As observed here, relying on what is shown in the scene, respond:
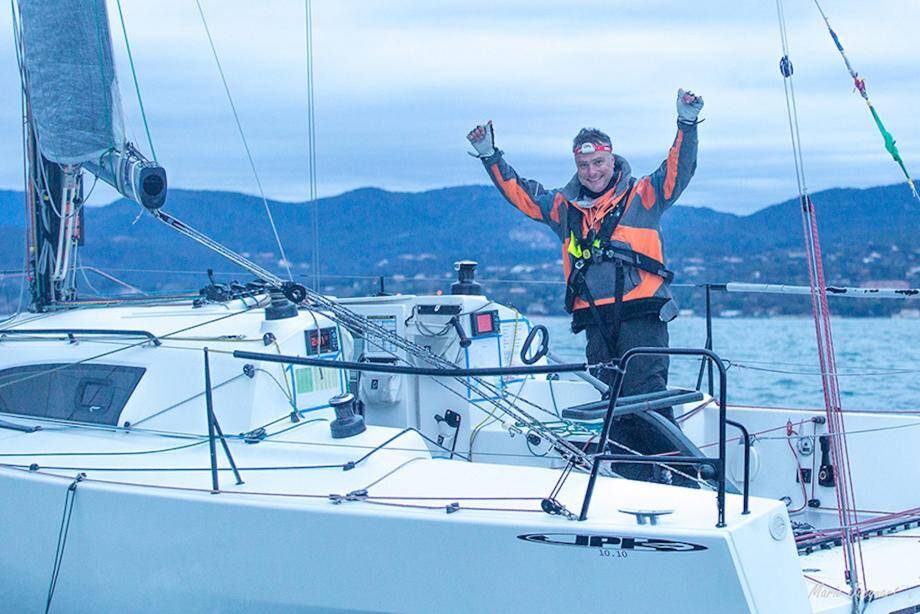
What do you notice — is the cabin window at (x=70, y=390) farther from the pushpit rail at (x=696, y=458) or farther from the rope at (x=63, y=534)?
the pushpit rail at (x=696, y=458)

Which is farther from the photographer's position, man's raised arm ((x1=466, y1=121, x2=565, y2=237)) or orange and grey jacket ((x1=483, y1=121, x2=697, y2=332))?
man's raised arm ((x1=466, y1=121, x2=565, y2=237))

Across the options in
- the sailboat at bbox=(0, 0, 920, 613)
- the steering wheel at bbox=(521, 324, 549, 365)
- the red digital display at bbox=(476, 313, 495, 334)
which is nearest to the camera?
the sailboat at bbox=(0, 0, 920, 613)

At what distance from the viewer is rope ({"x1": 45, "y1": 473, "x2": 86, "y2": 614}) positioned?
190 inches

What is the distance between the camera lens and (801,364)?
8680 millimetres

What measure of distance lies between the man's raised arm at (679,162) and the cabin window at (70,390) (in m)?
2.66

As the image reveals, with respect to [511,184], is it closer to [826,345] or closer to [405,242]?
[826,345]

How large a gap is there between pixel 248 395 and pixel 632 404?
1.98 meters

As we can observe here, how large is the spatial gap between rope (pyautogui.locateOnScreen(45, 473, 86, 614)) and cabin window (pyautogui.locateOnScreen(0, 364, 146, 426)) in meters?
0.79

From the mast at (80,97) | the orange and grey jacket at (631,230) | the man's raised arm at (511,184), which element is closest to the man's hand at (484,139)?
the man's raised arm at (511,184)

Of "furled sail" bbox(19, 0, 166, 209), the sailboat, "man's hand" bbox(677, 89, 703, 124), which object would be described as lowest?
the sailboat

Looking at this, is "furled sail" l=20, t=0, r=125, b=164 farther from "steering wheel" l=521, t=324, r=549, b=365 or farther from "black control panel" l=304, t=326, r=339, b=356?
"steering wheel" l=521, t=324, r=549, b=365

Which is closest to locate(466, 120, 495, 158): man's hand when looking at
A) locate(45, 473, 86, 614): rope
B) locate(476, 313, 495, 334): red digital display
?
locate(476, 313, 495, 334): red digital display

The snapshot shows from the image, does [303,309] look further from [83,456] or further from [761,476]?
[761,476]

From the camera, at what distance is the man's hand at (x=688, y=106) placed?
16.0 feet
